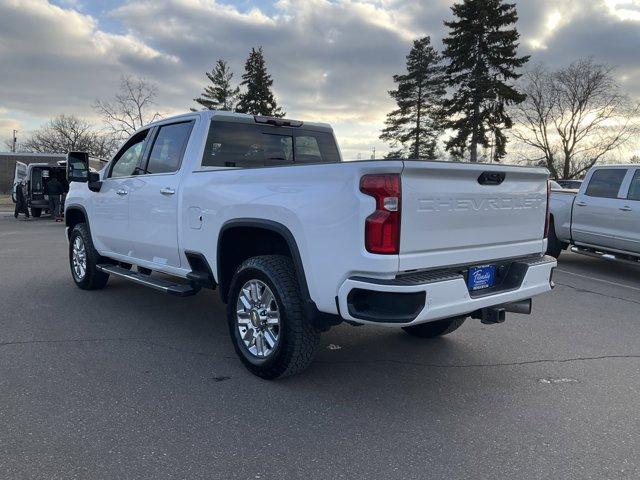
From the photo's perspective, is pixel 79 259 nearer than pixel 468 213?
No

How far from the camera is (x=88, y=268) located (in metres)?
6.70

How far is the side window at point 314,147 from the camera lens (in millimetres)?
5574

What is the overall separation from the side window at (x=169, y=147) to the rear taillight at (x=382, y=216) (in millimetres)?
2493

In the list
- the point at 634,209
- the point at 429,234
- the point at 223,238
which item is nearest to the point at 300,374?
the point at 223,238

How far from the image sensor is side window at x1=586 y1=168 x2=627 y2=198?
9.12 metres

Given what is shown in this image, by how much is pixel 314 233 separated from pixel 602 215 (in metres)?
7.64

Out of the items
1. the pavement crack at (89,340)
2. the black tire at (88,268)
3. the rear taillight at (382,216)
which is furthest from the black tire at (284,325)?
the black tire at (88,268)

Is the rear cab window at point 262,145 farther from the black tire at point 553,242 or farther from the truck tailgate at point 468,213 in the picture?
the black tire at point 553,242

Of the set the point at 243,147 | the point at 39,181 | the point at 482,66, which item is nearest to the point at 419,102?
the point at 482,66

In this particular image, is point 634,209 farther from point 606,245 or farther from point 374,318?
point 374,318

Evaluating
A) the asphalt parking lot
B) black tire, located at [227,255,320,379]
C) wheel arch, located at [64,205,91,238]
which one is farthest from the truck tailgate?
wheel arch, located at [64,205,91,238]

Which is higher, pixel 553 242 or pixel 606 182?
pixel 606 182

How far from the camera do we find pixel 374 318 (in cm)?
314

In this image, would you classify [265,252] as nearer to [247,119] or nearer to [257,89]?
[247,119]
